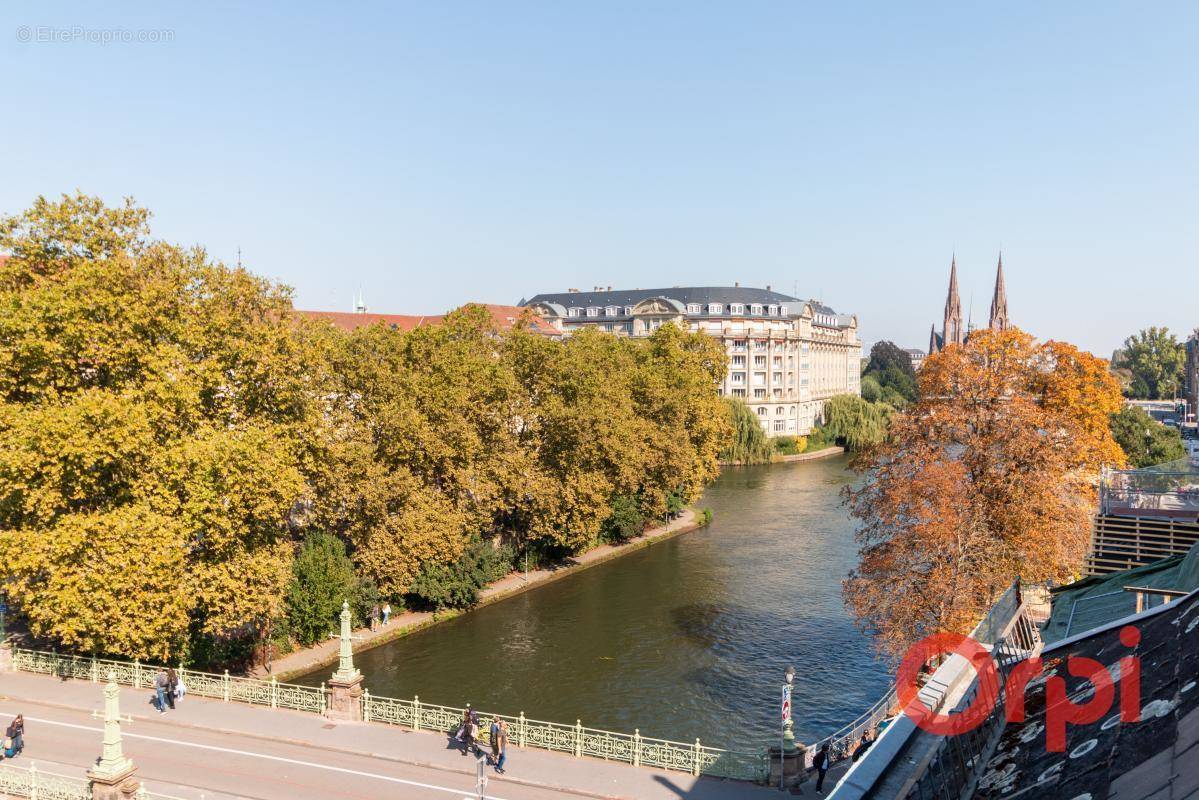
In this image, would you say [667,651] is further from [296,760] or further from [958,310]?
[958,310]

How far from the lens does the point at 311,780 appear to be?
21.2 metres

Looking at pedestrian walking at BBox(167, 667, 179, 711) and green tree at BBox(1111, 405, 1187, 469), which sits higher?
green tree at BBox(1111, 405, 1187, 469)

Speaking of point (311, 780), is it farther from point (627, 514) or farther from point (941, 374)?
point (627, 514)

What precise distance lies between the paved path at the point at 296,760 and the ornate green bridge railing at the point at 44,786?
3.70 ft

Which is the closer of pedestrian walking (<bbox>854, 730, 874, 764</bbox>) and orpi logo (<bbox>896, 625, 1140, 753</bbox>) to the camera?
orpi logo (<bbox>896, 625, 1140, 753</bbox>)

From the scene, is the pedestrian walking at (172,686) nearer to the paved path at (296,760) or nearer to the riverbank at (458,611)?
the paved path at (296,760)

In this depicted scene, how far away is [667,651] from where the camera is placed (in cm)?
3566

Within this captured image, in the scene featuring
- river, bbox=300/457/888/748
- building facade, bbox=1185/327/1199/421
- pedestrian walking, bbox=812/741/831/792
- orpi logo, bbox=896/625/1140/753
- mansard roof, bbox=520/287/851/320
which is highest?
mansard roof, bbox=520/287/851/320

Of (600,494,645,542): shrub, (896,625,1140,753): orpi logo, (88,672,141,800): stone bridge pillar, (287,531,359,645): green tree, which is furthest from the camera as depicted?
(600,494,645,542): shrub

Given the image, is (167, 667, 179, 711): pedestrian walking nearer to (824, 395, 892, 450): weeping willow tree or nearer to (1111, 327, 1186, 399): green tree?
(824, 395, 892, 450): weeping willow tree

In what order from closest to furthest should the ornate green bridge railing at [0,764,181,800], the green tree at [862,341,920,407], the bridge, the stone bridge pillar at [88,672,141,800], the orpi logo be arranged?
the orpi logo, the stone bridge pillar at [88,672,141,800], the ornate green bridge railing at [0,764,181,800], the bridge, the green tree at [862,341,920,407]

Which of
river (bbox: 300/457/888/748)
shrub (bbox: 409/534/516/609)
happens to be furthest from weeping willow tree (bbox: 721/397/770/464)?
shrub (bbox: 409/534/516/609)

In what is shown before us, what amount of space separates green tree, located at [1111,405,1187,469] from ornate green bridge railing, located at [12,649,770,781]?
58.2 metres

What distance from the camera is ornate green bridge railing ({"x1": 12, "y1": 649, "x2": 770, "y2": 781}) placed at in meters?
22.2
